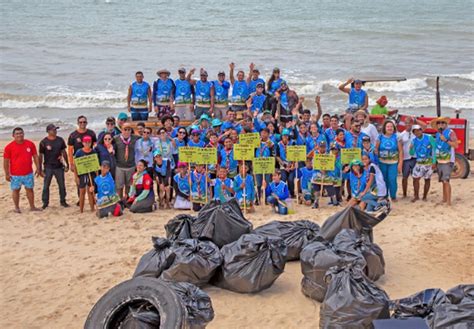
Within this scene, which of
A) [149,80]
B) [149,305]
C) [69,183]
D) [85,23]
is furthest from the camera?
[85,23]

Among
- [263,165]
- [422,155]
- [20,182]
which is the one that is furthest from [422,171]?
[20,182]

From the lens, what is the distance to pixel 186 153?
1161 centimetres

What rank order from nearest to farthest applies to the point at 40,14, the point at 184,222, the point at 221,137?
1. the point at 184,222
2. the point at 221,137
3. the point at 40,14

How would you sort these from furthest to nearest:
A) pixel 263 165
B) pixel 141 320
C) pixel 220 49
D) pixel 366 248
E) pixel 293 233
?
pixel 220 49 < pixel 263 165 < pixel 293 233 < pixel 366 248 < pixel 141 320

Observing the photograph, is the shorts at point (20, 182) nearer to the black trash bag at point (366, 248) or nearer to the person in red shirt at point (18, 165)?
the person in red shirt at point (18, 165)

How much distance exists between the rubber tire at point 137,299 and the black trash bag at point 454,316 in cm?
208

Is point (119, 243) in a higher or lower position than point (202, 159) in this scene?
lower

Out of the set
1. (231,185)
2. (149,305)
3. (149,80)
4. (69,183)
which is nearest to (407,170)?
(231,185)

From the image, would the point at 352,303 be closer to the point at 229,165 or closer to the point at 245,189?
the point at 245,189

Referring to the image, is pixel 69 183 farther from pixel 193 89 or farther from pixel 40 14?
pixel 40 14

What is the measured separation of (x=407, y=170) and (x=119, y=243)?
217 inches

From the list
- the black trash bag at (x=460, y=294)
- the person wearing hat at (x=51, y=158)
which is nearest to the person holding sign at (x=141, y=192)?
the person wearing hat at (x=51, y=158)

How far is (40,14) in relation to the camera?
55094 mm

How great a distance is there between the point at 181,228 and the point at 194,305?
2872 mm
